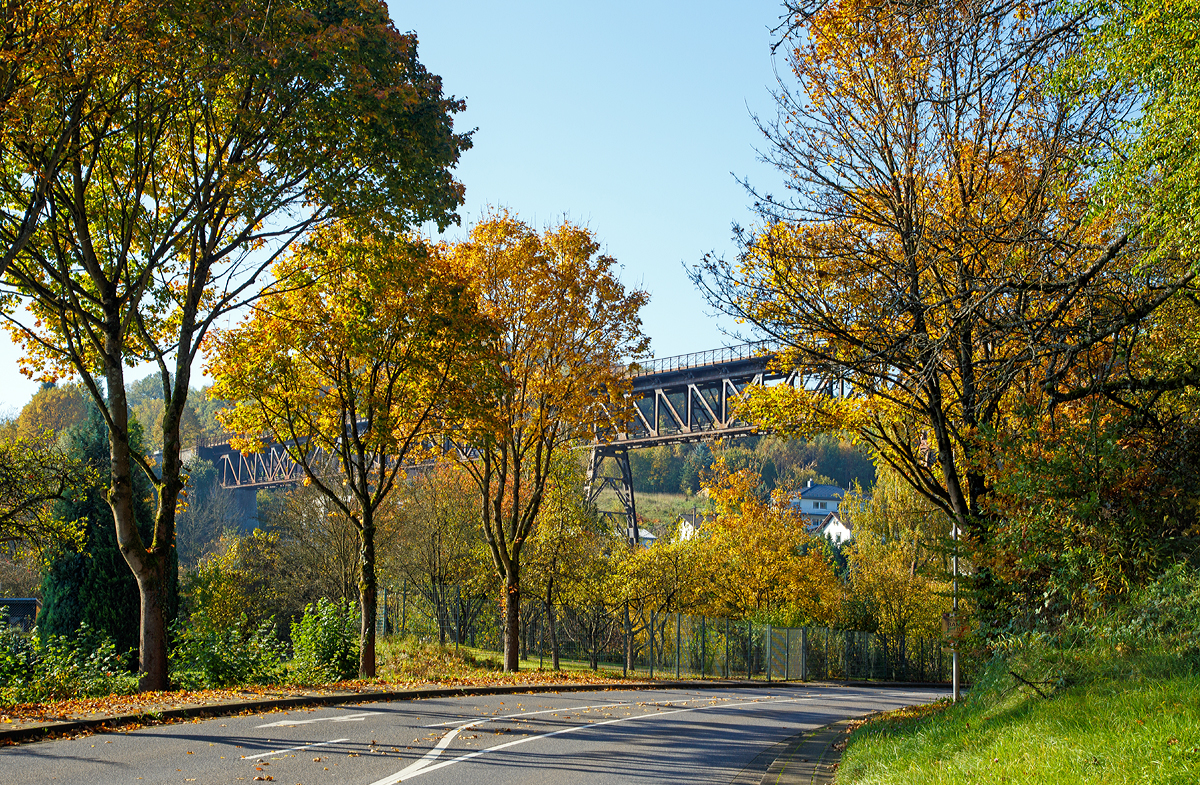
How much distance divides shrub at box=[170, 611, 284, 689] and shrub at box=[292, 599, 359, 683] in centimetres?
82

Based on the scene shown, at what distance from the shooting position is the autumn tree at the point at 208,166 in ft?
41.3

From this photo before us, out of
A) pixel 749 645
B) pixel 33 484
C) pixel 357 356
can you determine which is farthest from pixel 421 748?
pixel 749 645

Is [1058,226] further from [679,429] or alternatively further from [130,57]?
[679,429]

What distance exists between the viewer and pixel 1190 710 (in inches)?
238

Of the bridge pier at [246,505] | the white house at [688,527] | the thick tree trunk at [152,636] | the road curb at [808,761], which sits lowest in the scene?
the road curb at [808,761]

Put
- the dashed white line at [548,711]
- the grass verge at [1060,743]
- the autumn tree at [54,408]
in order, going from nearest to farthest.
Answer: the grass verge at [1060,743] → the dashed white line at [548,711] → the autumn tree at [54,408]

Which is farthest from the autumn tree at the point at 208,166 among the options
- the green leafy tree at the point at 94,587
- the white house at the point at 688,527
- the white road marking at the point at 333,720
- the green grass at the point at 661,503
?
the green grass at the point at 661,503

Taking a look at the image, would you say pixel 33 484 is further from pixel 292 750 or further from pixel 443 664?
pixel 443 664

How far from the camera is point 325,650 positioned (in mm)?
18875

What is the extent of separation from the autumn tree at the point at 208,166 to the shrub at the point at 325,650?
4.68m

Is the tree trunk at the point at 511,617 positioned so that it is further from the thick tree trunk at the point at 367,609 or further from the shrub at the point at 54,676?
the shrub at the point at 54,676

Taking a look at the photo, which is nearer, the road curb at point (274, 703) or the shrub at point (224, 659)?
the road curb at point (274, 703)

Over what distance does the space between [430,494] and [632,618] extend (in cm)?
1194

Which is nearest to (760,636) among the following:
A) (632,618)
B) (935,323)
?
(632,618)
